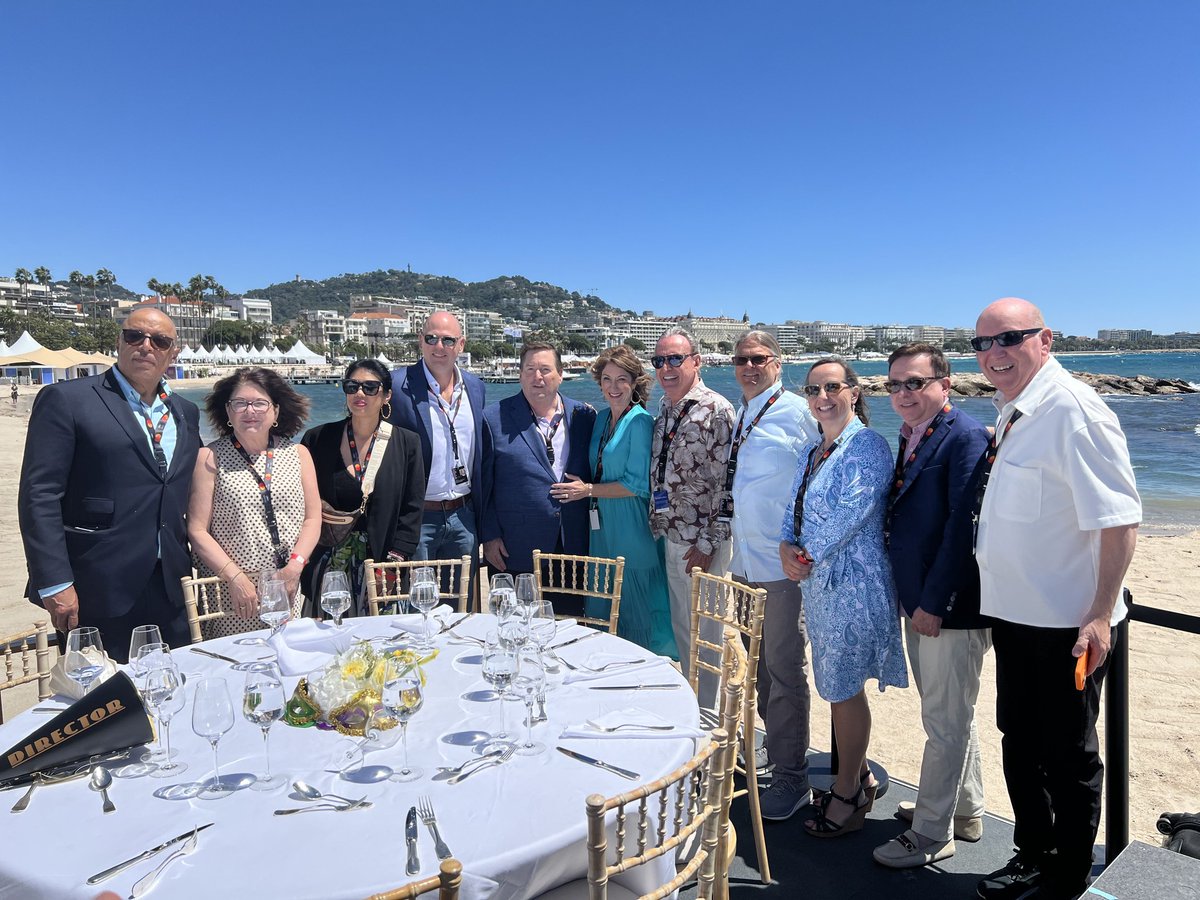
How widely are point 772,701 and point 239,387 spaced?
315 cm

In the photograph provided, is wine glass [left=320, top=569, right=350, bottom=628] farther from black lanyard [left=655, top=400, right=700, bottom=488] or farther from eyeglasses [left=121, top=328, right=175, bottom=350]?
black lanyard [left=655, top=400, right=700, bottom=488]

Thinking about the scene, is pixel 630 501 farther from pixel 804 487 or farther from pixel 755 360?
pixel 804 487

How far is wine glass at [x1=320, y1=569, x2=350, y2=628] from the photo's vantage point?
277 centimetres

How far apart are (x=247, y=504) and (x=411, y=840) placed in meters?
2.54

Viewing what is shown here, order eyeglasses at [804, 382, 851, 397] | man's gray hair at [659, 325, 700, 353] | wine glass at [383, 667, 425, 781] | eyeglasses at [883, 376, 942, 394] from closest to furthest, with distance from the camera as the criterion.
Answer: wine glass at [383, 667, 425, 781]
eyeglasses at [883, 376, 942, 394]
eyeglasses at [804, 382, 851, 397]
man's gray hair at [659, 325, 700, 353]

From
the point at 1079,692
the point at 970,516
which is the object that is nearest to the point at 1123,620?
the point at 1079,692

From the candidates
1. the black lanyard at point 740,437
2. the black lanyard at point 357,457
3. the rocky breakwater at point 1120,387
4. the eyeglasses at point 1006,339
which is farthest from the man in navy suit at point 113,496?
the rocky breakwater at point 1120,387

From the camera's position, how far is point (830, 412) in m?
3.13

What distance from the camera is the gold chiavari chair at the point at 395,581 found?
3.59 meters

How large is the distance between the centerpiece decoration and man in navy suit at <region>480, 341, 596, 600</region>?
87.2 inches

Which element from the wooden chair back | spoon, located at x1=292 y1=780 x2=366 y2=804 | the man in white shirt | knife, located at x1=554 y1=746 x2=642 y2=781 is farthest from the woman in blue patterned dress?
spoon, located at x1=292 y1=780 x2=366 y2=804

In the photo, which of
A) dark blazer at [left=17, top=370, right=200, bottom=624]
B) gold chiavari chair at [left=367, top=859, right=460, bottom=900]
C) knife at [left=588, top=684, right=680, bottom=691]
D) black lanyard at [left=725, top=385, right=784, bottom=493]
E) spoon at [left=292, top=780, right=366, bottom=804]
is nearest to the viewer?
gold chiavari chair at [left=367, top=859, right=460, bottom=900]

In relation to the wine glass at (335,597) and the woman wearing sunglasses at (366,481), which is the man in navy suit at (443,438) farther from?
the wine glass at (335,597)

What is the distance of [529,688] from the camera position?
204 centimetres
